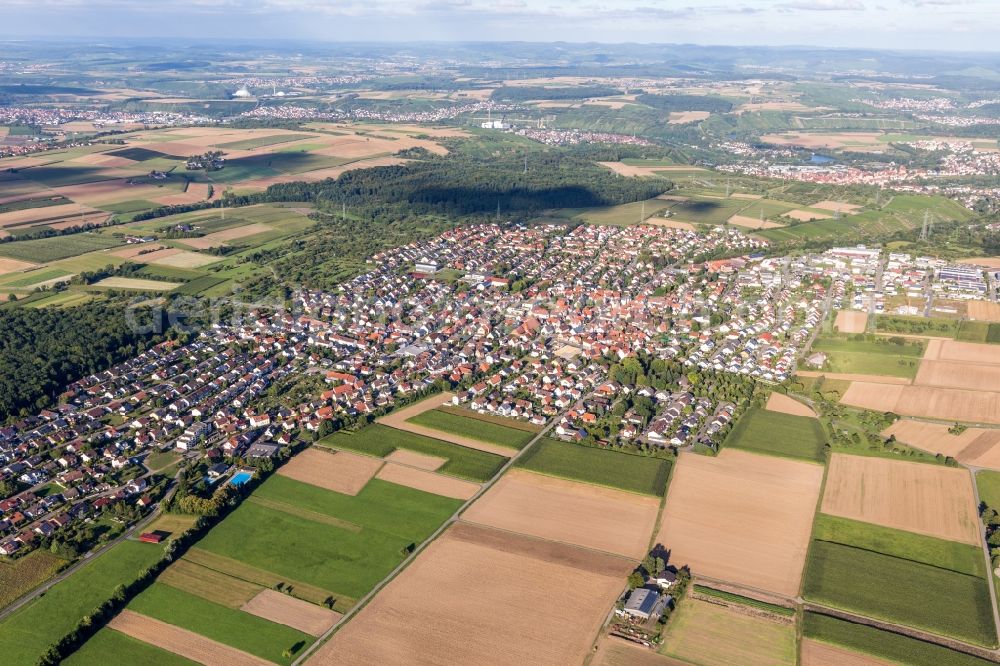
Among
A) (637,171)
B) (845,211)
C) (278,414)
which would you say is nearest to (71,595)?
(278,414)

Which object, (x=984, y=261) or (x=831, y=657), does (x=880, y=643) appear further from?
(x=984, y=261)

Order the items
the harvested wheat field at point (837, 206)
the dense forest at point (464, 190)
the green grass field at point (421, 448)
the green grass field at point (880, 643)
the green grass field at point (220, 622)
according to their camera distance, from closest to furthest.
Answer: the green grass field at point (880, 643), the green grass field at point (220, 622), the green grass field at point (421, 448), the dense forest at point (464, 190), the harvested wheat field at point (837, 206)

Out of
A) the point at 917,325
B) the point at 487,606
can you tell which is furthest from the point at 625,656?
the point at 917,325

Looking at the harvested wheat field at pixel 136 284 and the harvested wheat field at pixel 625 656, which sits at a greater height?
the harvested wheat field at pixel 136 284

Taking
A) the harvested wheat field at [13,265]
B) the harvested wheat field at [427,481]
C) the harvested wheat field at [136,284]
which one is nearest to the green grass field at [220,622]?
the harvested wheat field at [427,481]

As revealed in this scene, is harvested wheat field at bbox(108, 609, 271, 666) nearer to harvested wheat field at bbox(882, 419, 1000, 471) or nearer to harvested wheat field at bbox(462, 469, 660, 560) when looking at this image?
harvested wheat field at bbox(462, 469, 660, 560)

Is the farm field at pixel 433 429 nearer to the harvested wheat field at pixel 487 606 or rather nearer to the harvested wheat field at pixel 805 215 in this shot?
the harvested wheat field at pixel 487 606

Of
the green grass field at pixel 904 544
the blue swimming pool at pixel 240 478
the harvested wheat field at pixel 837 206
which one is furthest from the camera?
the harvested wheat field at pixel 837 206
